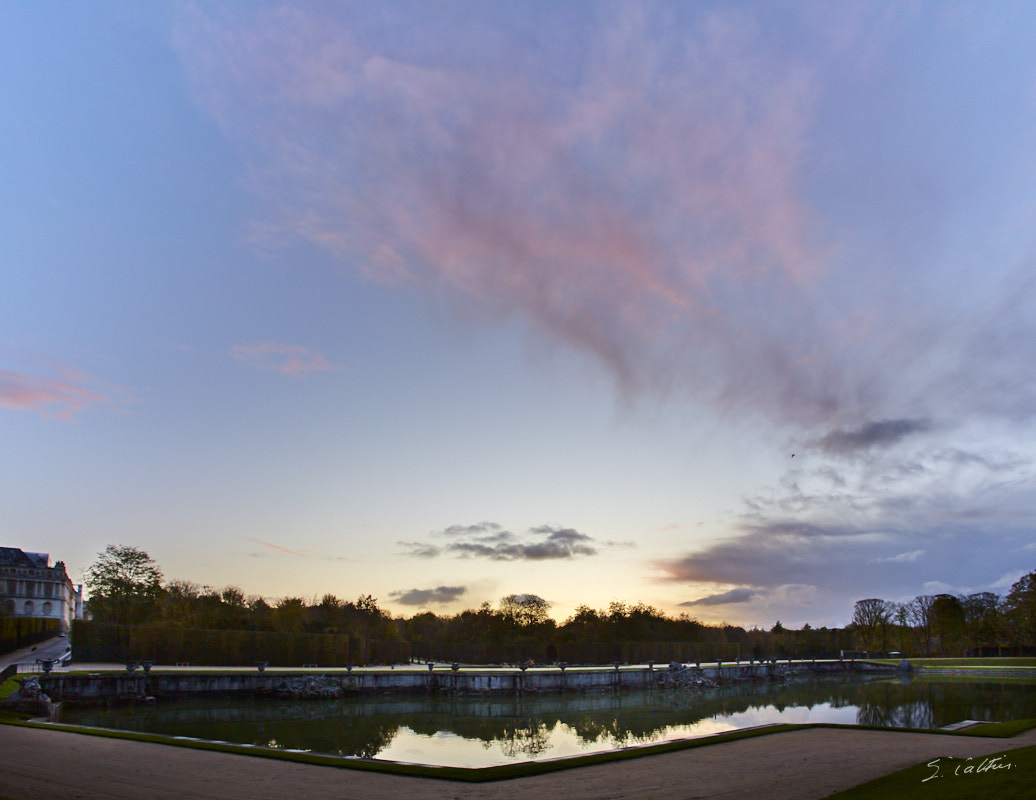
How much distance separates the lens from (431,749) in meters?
20.6

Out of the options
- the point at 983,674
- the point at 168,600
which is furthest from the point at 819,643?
the point at 168,600

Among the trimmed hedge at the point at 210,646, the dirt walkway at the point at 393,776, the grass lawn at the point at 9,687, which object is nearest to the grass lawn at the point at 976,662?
the trimmed hedge at the point at 210,646

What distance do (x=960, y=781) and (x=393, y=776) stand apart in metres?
9.50

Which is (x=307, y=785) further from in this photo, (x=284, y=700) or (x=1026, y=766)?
(x=284, y=700)

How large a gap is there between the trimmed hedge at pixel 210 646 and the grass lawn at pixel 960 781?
1556 inches

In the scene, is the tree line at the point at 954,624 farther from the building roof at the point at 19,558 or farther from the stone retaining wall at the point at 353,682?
the building roof at the point at 19,558

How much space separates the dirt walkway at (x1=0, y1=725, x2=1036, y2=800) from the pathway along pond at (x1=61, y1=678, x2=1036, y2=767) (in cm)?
479

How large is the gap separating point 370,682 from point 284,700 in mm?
6006

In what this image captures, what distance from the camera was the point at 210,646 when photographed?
44.6 metres

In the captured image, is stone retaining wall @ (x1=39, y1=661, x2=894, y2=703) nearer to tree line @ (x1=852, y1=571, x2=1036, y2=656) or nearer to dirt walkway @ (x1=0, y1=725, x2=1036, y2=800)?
dirt walkway @ (x1=0, y1=725, x2=1036, y2=800)

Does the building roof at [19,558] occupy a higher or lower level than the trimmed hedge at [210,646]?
higher

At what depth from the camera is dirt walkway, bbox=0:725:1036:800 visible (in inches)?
428

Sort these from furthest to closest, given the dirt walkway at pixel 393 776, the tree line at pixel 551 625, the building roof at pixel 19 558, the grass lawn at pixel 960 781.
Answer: the building roof at pixel 19 558 → the tree line at pixel 551 625 → the dirt walkway at pixel 393 776 → the grass lawn at pixel 960 781

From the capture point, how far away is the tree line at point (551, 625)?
56.8 metres
